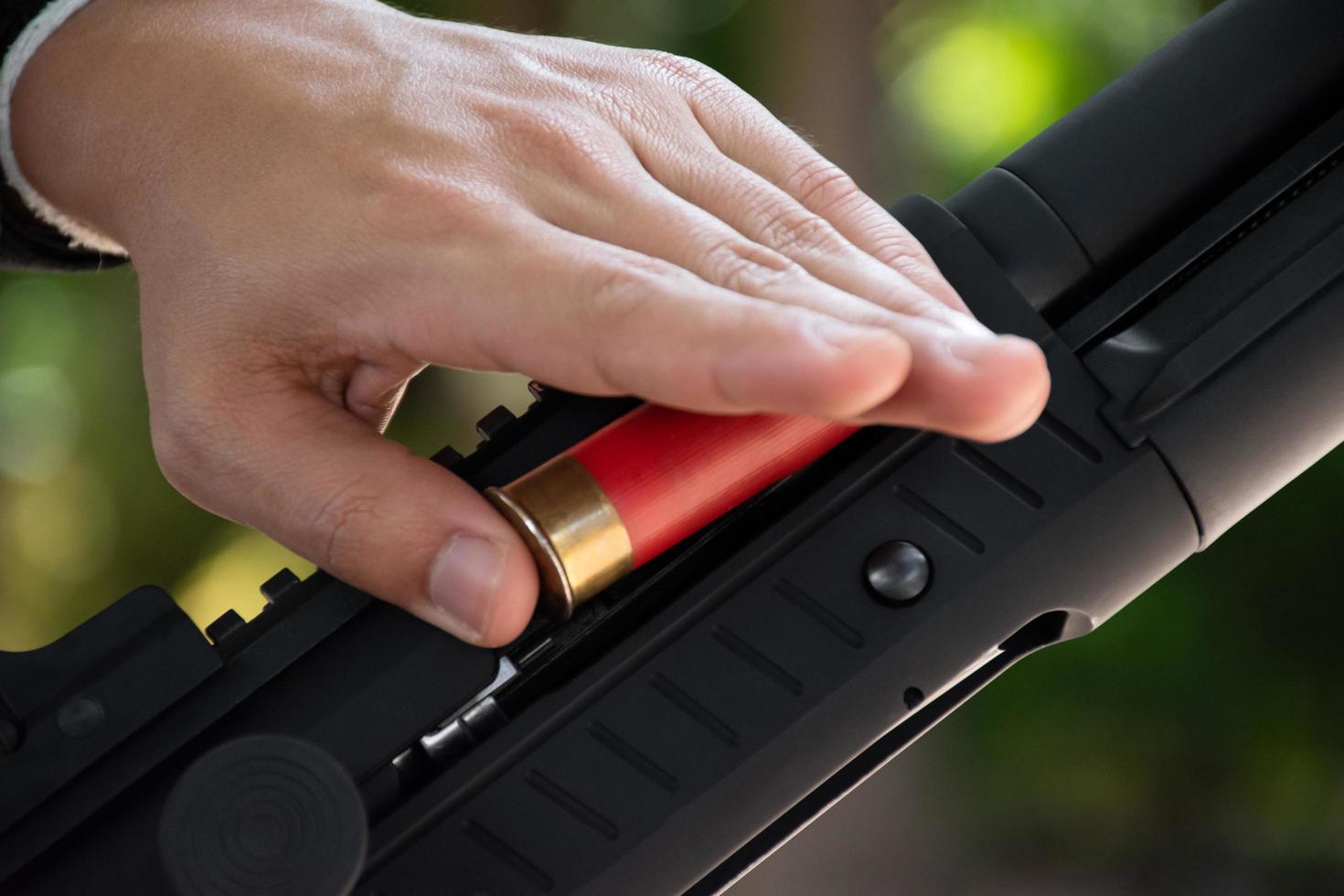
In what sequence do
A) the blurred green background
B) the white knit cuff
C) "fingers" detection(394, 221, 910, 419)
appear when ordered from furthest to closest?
the blurred green background → the white knit cuff → "fingers" detection(394, 221, 910, 419)

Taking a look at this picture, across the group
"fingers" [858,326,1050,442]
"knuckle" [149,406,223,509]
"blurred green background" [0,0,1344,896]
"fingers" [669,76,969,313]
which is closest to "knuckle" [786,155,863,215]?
"fingers" [669,76,969,313]

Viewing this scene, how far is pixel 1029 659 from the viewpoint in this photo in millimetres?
1290

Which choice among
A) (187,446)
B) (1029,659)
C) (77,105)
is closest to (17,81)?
(77,105)

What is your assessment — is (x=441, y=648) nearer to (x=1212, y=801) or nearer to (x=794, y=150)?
(x=794, y=150)

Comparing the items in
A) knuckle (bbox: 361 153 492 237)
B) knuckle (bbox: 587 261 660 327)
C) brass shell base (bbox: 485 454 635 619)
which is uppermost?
knuckle (bbox: 587 261 660 327)

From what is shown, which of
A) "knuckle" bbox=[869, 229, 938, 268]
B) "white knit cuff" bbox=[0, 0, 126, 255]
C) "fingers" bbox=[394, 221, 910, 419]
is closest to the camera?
"fingers" bbox=[394, 221, 910, 419]

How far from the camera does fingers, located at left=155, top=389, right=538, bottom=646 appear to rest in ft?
1.46

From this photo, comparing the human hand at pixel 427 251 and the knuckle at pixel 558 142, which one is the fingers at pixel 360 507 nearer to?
the human hand at pixel 427 251

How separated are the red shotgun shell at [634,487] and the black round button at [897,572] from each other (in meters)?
0.06

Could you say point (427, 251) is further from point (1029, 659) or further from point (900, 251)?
point (1029, 659)

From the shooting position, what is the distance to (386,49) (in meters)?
0.54

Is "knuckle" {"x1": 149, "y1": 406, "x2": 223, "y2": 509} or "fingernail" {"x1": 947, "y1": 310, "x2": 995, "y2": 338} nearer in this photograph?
"fingernail" {"x1": 947, "y1": 310, "x2": 995, "y2": 338}

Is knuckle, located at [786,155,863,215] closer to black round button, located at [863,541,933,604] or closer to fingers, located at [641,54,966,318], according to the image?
fingers, located at [641,54,966,318]

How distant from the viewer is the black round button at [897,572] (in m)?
0.48
